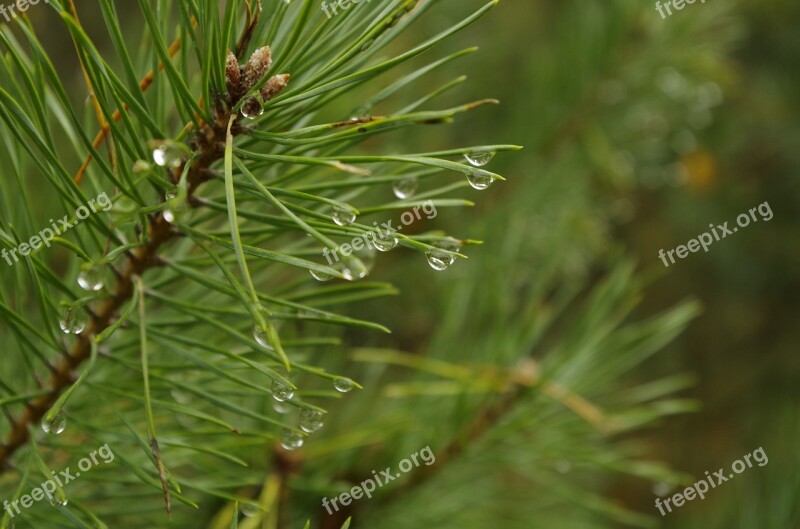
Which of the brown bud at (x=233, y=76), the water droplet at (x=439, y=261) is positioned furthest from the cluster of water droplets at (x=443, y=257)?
the brown bud at (x=233, y=76)

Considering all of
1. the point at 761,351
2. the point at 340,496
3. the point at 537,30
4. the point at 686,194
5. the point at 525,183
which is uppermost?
the point at 537,30

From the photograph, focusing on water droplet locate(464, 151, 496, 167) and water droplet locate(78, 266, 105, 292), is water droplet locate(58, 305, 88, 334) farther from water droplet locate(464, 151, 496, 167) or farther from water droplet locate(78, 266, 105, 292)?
water droplet locate(464, 151, 496, 167)

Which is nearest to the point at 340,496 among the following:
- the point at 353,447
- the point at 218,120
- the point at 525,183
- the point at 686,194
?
the point at 353,447

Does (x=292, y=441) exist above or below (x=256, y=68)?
below

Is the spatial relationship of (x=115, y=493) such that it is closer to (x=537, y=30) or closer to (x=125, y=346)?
(x=125, y=346)

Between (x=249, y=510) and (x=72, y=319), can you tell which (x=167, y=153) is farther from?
(x=249, y=510)

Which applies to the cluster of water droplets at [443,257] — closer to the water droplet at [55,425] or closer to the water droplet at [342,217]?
A: the water droplet at [342,217]

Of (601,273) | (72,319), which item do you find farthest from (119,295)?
(601,273)
